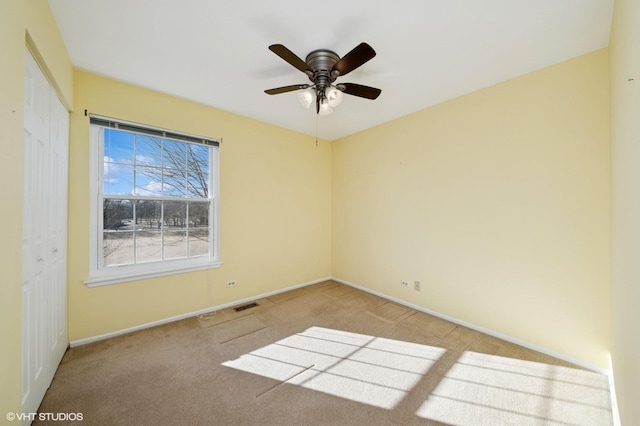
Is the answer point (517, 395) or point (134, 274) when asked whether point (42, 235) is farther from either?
point (517, 395)

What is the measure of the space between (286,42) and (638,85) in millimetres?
2050

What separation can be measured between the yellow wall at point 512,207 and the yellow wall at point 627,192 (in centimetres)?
37

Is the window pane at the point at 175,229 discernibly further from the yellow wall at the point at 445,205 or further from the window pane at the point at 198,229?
the yellow wall at the point at 445,205

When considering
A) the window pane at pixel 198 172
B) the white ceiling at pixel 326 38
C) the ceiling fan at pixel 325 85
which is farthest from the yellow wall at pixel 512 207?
the window pane at pixel 198 172

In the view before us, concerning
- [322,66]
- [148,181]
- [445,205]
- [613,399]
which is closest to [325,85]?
[322,66]

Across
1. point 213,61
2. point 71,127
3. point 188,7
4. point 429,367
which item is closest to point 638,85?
point 429,367

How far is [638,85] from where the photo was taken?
1063 millimetres

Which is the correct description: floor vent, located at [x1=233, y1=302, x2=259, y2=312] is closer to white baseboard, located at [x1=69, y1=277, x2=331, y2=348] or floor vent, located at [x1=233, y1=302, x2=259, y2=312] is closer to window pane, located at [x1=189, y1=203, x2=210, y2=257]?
white baseboard, located at [x1=69, y1=277, x2=331, y2=348]

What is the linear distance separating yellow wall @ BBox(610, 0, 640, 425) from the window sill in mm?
3545

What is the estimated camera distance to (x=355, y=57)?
5.47ft

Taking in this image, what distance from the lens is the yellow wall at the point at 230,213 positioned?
2357 millimetres

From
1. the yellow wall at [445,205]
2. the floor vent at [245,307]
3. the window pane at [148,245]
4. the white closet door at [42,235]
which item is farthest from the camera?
the floor vent at [245,307]

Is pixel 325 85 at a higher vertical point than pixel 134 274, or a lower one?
higher

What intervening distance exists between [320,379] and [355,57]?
8.01 ft
